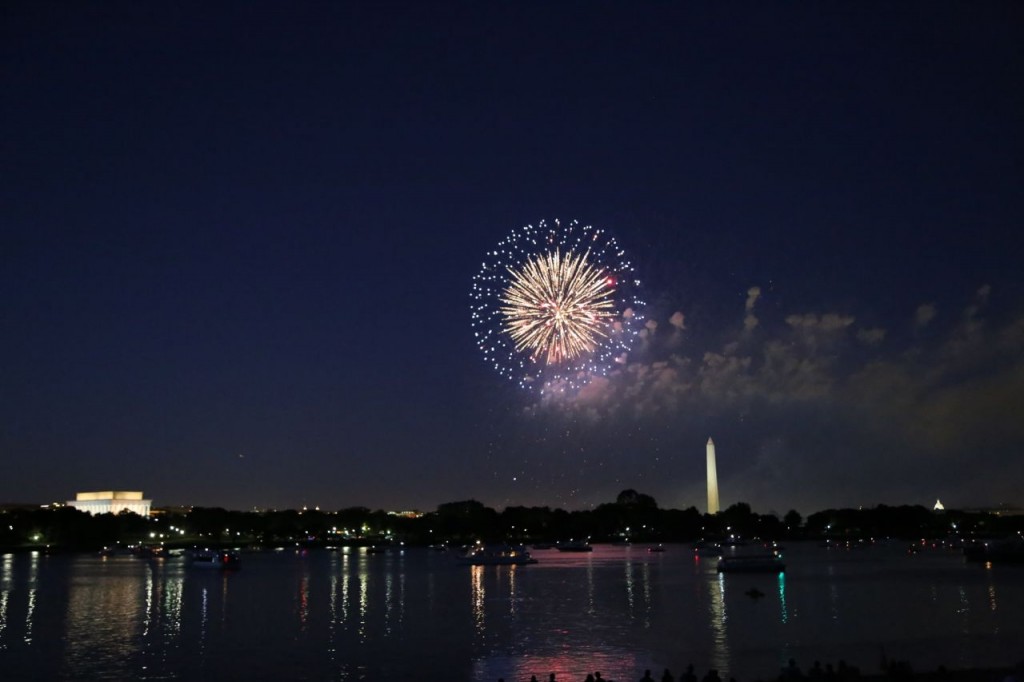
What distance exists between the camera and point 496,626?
2608 inches

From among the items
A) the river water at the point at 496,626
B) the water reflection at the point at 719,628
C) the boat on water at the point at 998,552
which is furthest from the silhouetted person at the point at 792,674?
the boat on water at the point at 998,552

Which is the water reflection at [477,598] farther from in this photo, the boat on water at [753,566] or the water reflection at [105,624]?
the boat on water at [753,566]

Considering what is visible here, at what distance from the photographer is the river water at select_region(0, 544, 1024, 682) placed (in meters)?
48.8

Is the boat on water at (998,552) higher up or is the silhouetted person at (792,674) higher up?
the boat on water at (998,552)

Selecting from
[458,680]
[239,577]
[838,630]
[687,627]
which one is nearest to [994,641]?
[838,630]

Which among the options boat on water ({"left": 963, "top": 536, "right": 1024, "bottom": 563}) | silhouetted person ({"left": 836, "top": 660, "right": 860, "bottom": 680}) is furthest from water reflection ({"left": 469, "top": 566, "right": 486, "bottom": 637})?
boat on water ({"left": 963, "top": 536, "right": 1024, "bottom": 563})

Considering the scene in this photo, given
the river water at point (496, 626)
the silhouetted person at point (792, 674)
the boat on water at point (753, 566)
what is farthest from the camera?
the boat on water at point (753, 566)

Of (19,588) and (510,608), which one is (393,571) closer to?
(19,588)

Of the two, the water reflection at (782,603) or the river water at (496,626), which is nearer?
the river water at (496,626)

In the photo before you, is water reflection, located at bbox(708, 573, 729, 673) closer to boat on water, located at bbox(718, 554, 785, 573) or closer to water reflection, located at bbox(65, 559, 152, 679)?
boat on water, located at bbox(718, 554, 785, 573)

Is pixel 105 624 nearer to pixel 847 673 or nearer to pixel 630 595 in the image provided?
pixel 630 595

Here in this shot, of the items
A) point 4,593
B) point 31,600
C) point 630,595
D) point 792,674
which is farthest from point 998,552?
point 792,674

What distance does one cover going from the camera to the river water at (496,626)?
1921 inches

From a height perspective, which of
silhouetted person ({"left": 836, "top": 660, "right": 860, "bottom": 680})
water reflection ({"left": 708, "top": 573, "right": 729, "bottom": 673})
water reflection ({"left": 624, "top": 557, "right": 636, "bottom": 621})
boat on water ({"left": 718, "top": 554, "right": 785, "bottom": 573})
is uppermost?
boat on water ({"left": 718, "top": 554, "right": 785, "bottom": 573})
